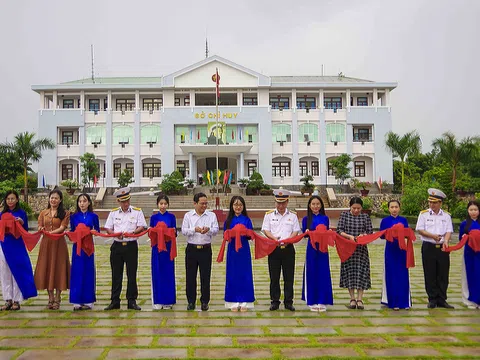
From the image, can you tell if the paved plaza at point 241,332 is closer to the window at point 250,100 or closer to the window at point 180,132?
the window at point 180,132

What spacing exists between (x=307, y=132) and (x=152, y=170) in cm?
1349

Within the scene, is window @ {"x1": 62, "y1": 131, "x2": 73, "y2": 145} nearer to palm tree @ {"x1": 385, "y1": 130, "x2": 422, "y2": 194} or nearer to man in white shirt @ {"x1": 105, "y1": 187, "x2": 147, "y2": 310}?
palm tree @ {"x1": 385, "y1": 130, "x2": 422, "y2": 194}

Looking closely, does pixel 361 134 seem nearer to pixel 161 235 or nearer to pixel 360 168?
pixel 360 168

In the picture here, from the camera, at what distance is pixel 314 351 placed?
3.95 m

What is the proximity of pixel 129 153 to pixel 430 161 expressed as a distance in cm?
2984

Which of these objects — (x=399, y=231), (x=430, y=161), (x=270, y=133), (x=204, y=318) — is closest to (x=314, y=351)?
(x=204, y=318)

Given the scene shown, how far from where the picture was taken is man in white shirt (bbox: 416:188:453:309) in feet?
18.8

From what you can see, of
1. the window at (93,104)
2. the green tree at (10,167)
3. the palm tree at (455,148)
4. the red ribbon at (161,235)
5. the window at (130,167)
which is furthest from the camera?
the window at (93,104)

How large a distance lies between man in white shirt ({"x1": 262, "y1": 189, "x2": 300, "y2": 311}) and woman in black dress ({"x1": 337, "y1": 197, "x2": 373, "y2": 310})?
68 centimetres

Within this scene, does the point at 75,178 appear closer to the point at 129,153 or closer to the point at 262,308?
the point at 129,153

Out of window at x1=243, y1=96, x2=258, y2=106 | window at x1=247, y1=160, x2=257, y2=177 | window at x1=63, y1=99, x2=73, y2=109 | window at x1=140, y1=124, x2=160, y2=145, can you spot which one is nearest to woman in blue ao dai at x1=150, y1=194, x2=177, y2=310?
window at x1=247, y1=160, x2=257, y2=177

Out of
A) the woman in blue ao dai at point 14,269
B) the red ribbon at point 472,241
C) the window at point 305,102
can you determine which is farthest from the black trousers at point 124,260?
the window at point 305,102

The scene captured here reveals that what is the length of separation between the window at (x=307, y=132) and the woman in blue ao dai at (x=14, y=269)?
32281 millimetres

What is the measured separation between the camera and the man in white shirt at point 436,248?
5723 millimetres
